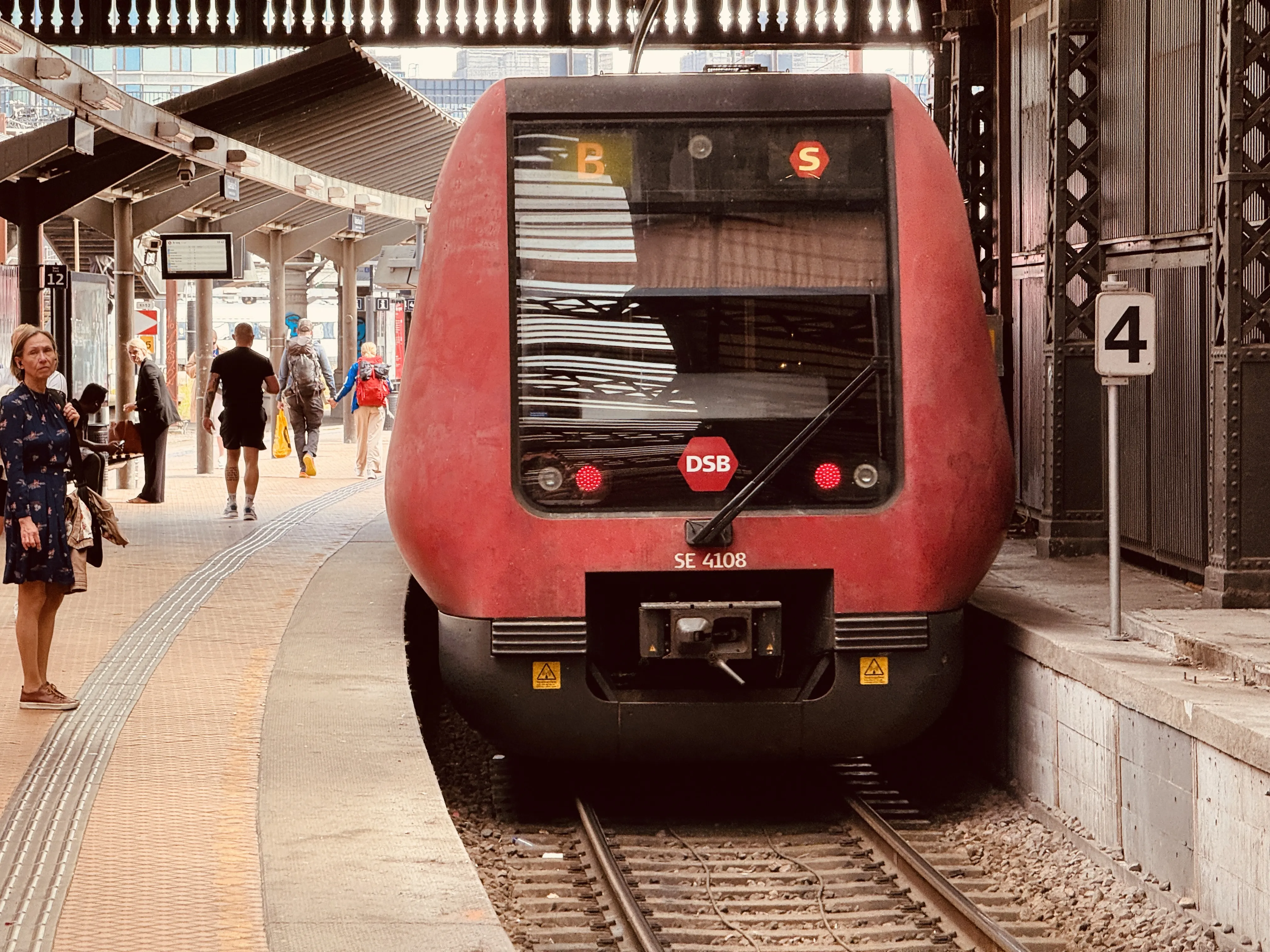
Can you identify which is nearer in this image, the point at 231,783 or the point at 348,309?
the point at 231,783

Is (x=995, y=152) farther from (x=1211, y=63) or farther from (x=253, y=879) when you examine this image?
(x=253, y=879)

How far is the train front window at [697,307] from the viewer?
746 cm

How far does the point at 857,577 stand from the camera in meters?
7.39

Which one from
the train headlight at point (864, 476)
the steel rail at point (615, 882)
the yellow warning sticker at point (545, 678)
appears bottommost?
the steel rail at point (615, 882)

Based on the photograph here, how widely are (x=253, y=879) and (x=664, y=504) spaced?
2.63m

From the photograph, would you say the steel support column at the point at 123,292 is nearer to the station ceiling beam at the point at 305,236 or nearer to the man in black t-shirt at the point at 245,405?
the man in black t-shirt at the point at 245,405

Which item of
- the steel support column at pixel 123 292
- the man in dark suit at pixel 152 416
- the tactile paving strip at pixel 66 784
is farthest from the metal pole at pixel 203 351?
the tactile paving strip at pixel 66 784

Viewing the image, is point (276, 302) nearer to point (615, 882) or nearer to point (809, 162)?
point (809, 162)

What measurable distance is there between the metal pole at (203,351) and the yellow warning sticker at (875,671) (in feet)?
49.6

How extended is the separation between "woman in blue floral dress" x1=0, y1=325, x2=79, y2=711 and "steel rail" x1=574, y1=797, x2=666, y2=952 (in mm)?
2248

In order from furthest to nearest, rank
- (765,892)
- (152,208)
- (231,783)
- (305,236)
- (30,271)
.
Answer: (305,236), (152,208), (30,271), (765,892), (231,783)

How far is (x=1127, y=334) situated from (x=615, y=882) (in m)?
3.25

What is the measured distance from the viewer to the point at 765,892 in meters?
6.97

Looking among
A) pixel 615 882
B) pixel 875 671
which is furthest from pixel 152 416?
pixel 615 882
